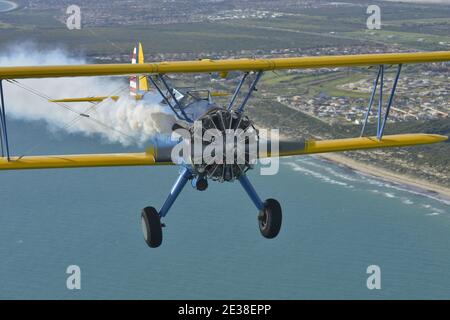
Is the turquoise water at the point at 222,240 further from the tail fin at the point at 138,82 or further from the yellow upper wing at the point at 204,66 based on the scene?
the yellow upper wing at the point at 204,66

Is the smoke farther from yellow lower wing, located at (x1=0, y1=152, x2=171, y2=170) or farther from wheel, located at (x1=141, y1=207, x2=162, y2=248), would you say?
wheel, located at (x1=141, y1=207, x2=162, y2=248)

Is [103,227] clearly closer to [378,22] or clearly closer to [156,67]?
[156,67]

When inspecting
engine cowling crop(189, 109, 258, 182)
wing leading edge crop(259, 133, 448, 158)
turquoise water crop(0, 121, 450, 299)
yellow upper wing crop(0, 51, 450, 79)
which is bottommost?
turquoise water crop(0, 121, 450, 299)

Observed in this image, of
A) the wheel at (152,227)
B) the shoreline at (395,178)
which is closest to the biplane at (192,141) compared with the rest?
the wheel at (152,227)

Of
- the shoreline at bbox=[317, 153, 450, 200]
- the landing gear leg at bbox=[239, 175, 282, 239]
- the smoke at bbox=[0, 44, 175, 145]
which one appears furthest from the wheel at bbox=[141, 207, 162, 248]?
the shoreline at bbox=[317, 153, 450, 200]

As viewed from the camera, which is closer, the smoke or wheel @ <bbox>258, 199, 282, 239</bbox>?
wheel @ <bbox>258, 199, 282, 239</bbox>
